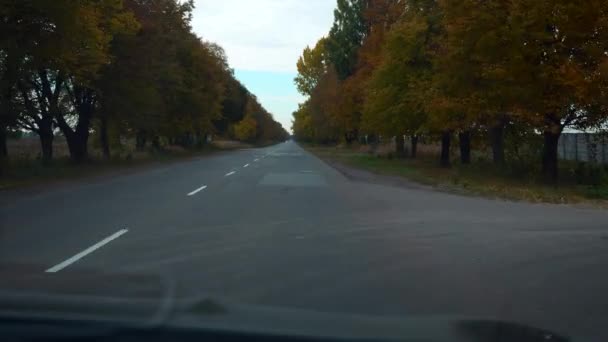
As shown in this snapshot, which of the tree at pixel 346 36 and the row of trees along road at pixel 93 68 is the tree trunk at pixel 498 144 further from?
the tree at pixel 346 36

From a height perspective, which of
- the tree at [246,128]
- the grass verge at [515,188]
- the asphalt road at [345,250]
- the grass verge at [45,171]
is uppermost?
the tree at [246,128]

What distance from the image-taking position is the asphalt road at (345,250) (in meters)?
6.31

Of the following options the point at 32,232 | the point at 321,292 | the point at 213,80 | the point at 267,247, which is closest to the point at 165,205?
the point at 32,232

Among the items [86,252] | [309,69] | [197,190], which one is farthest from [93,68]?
[309,69]

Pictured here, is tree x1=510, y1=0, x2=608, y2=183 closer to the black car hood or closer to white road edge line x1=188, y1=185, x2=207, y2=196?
white road edge line x1=188, y1=185, x2=207, y2=196

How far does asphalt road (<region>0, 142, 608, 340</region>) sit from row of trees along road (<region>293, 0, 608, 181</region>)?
17.6ft

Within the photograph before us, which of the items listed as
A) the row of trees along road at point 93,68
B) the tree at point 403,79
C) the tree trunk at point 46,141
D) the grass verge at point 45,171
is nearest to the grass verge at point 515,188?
the tree at point 403,79

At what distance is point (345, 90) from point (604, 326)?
41.3 m

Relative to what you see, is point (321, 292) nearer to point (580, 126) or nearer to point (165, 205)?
point (165, 205)

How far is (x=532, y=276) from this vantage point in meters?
7.46

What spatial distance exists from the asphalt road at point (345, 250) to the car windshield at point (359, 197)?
4cm

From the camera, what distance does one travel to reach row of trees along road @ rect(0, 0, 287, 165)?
18.2 m

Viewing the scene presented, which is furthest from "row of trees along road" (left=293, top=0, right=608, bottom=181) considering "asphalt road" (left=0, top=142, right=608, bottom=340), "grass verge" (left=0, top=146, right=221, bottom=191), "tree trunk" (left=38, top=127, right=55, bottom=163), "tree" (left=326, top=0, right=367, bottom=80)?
"tree" (left=326, top=0, right=367, bottom=80)

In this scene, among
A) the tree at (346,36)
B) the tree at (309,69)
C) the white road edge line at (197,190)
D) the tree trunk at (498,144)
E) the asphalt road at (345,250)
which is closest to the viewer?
the asphalt road at (345,250)
